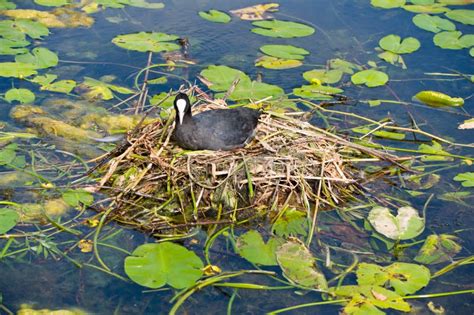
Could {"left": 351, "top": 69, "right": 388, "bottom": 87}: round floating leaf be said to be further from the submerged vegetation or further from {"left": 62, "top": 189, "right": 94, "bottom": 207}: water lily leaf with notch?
{"left": 62, "top": 189, "right": 94, "bottom": 207}: water lily leaf with notch

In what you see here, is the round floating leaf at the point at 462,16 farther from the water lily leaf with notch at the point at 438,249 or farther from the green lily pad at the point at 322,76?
the water lily leaf with notch at the point at 438,249

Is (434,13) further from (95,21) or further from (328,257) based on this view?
(328,257)

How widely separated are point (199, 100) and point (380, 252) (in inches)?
90.4

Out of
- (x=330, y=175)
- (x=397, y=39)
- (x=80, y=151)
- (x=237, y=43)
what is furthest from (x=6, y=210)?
(x=397, y=39)

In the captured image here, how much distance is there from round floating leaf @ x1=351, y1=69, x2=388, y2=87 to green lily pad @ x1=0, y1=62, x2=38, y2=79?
332 cm

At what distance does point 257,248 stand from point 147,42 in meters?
3.67

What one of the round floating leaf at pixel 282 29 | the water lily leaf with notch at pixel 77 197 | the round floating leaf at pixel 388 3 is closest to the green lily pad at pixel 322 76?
the round floating leaf at pixel 282 29

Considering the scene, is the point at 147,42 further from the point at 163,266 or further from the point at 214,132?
the point at 163,266

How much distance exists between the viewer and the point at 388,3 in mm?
9781

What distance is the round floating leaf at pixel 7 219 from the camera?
5.51 meters

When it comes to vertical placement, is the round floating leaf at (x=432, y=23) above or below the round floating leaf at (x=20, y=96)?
above

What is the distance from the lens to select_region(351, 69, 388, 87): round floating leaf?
25.7 ft

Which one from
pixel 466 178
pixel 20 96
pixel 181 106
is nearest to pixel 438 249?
pixel 466 178

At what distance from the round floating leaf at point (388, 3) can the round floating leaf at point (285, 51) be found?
183 cm
